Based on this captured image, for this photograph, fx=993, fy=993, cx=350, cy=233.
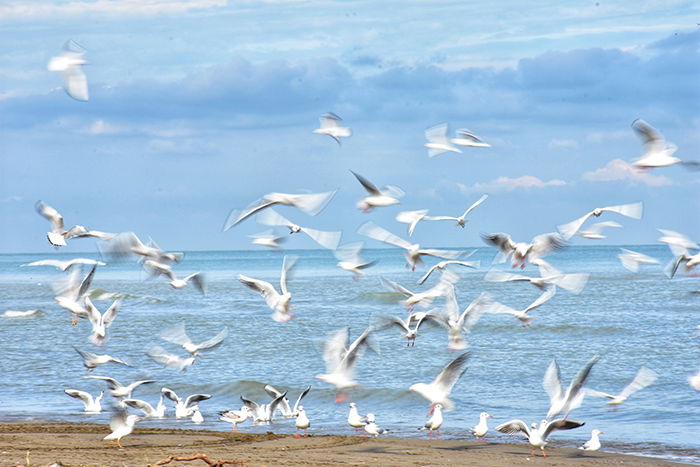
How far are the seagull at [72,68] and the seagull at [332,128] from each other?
317 centimetres

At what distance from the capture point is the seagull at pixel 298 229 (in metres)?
11.1

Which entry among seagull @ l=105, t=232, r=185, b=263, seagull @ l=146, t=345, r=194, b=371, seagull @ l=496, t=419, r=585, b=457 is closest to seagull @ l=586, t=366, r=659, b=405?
seagull @ l=496, t=419, r=585, b=457

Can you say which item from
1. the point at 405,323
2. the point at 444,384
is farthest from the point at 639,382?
the point at 444,384

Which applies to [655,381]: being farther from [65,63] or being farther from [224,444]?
[65,63]

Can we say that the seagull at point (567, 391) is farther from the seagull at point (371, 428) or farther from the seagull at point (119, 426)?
the seagull at point (119, 426)

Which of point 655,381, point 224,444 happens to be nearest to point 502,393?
point 655,381

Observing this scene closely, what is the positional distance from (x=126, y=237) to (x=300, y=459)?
3444 millimetres

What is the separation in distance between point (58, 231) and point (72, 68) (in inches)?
109

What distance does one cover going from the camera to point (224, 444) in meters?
12.7

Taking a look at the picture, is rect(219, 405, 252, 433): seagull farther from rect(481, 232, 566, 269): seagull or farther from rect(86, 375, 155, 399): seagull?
rect(481, 232, 566, 269): seagull

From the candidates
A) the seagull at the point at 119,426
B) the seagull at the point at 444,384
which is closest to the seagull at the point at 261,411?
the seagull at the point at 119,426

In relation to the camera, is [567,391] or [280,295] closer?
[567,391]

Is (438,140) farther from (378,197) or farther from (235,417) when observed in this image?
(235,417)

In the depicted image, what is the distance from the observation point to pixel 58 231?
12.6 metres
